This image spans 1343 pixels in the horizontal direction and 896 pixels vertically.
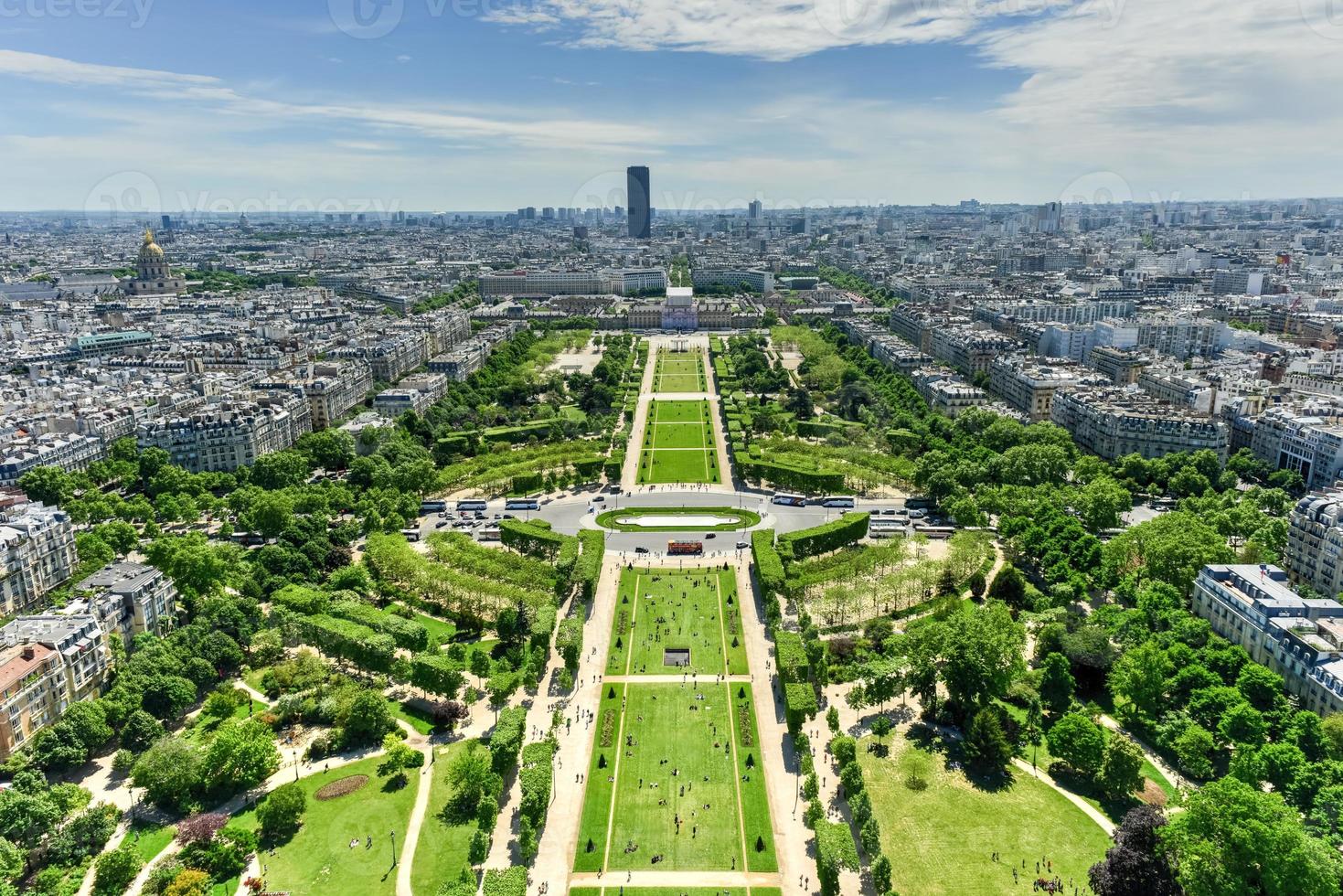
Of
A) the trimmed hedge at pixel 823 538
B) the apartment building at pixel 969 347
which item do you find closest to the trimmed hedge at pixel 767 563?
the trimmed hedge at pixel 823 538

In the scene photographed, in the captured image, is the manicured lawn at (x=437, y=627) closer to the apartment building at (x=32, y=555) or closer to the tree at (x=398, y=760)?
the tree at (x=398, y=760)

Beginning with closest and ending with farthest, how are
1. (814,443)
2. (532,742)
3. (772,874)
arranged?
(772,874) → (532,742) → (814,443)

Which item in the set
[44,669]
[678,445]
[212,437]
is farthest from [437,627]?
[678,445]

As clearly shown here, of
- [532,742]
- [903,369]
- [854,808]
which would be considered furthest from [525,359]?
[854,808]

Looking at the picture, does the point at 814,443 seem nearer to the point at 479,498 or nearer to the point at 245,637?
the point at 479,498

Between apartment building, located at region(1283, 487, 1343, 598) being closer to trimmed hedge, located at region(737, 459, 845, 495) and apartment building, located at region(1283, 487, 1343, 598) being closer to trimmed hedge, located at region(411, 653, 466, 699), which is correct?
trimmed hedge, located at region(737, 459, 845, 495)
